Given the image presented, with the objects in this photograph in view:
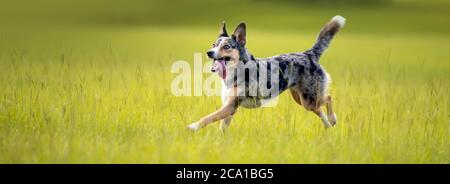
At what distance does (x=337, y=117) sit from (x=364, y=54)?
1389 cm

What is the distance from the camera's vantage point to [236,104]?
8.63m

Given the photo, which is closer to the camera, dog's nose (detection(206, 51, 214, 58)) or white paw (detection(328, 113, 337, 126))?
dog's nose (detection(206, 51, 214, 58))

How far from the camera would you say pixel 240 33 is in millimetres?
8539

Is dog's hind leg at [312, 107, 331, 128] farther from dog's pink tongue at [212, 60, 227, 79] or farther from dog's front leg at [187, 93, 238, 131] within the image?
dog's pink tongue at [212, 60, 227, 79]

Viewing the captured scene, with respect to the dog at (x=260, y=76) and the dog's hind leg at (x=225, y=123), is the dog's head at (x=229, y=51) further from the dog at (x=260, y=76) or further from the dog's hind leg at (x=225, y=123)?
the dog's hind leg at (x=225, y=123)

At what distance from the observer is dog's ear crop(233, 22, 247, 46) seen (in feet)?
27.9

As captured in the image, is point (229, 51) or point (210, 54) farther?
point (229, 51)

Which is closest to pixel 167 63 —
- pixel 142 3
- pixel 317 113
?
pixel 317 113

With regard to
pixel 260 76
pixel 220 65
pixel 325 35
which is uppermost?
pixel 325 35

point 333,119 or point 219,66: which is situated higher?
point 219,66

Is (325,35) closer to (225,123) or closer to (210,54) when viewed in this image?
(225,123)

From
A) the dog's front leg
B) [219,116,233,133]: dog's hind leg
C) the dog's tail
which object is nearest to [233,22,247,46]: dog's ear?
the dog's front leg

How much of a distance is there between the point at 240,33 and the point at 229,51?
0.27 metres

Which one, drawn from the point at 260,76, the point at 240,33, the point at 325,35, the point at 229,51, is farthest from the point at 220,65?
the point at 325,35
